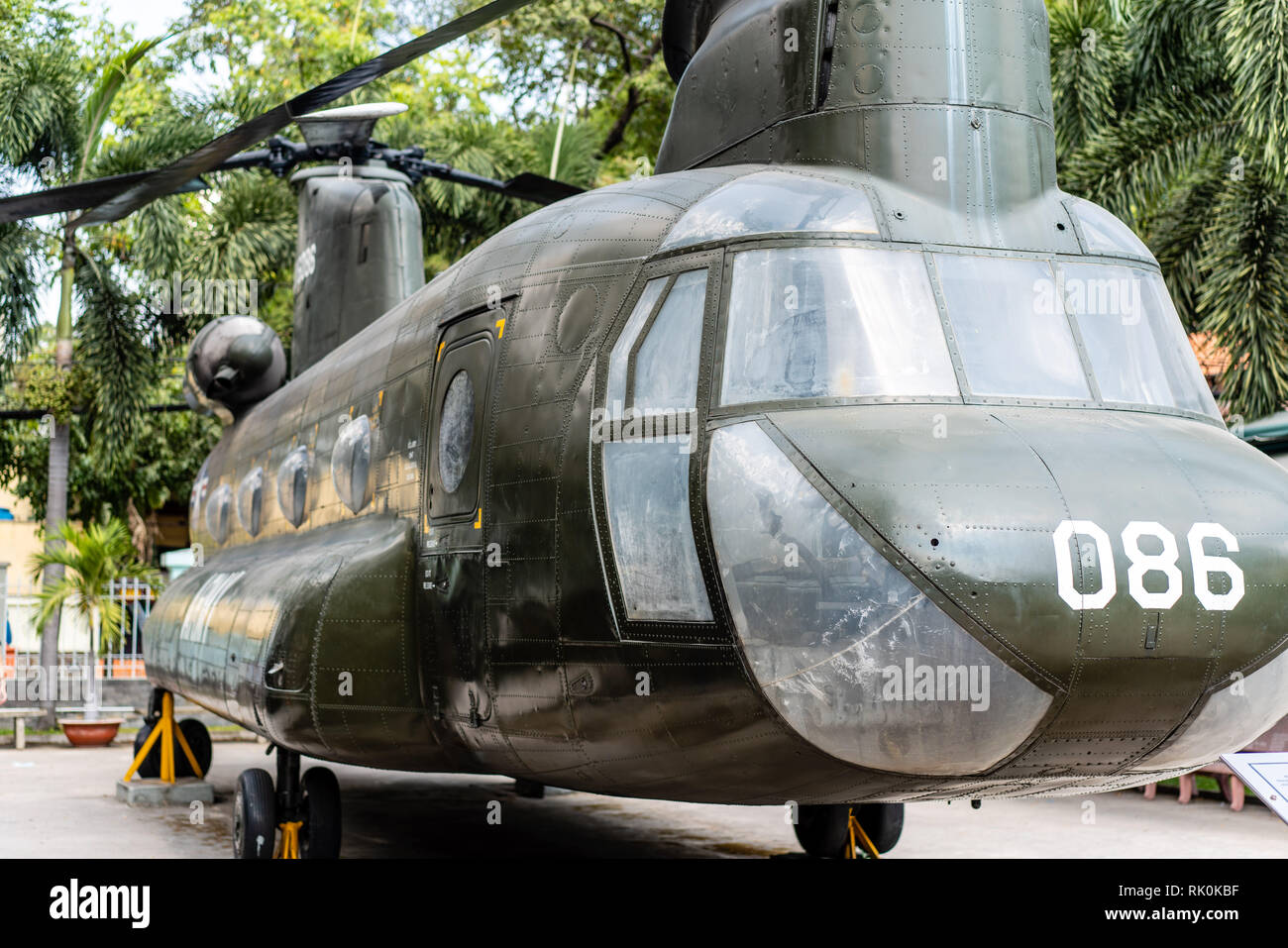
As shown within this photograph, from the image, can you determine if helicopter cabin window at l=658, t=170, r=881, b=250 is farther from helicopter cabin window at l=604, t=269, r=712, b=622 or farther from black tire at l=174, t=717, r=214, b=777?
black tire at l=174, t=717, r=214, b=777

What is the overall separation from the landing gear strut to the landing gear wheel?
9.81 ft

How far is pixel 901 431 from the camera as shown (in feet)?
14.3

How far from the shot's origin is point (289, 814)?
7.79 metres

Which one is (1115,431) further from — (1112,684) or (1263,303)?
(1263,303)

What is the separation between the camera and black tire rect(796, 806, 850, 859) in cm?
869

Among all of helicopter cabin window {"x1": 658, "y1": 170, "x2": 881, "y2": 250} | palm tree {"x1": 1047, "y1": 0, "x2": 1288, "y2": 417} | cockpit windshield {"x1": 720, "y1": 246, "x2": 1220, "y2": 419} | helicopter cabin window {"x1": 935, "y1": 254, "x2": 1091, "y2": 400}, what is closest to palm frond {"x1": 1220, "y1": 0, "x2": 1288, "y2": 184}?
palm tree {"x1": 1047, "y1": 0, "x2": 1288, "y2": 417}

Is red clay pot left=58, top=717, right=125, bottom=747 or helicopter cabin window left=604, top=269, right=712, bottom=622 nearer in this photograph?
helicopter cabin window left=604, top=269, right=712, bottom=622

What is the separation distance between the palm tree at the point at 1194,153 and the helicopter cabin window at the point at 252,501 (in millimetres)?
9008

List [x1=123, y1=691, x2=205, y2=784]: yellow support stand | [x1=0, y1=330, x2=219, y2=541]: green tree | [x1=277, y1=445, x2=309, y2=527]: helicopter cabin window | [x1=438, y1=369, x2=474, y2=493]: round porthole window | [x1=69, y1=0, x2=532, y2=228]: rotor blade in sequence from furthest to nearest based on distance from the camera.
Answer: [x1=0, y1=330, x2=219, y2=541]: green tree
[x1=123, y1=691, x2=205, y2=784]: yellow support stand
[x1=277, y1=445, x2=309, y2=527]: helicopter cabin window
[x1=438, y1=369, x2=474, y2=493]: round porthole window
[x1=69, y1=0, x2=532, y2=228]: rotor blade

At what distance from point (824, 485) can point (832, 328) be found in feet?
2.30

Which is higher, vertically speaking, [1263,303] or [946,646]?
[1263,303]

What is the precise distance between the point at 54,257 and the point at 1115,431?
1809 cm
